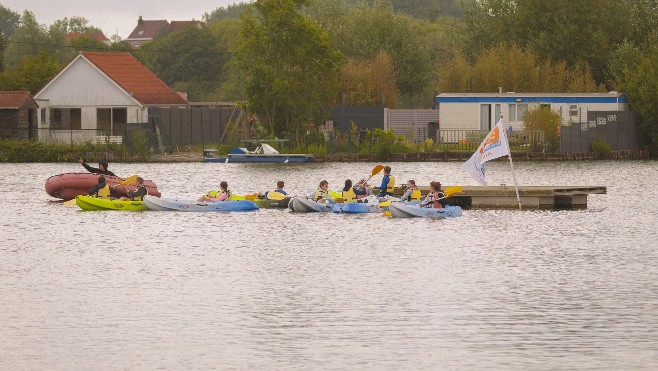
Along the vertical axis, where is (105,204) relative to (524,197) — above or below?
below

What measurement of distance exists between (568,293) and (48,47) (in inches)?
4952

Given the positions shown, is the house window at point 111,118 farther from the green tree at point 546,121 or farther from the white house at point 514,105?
the green tree at point 546,121

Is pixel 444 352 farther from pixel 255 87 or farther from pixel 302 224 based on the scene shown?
pixel 255 87

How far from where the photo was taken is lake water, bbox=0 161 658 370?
74.0 feet

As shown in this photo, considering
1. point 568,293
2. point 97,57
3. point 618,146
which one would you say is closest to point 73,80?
point 97,57

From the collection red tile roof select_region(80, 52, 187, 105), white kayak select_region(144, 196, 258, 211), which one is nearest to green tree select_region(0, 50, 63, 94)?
red tile roof select_region(80, 52, 187, 105)

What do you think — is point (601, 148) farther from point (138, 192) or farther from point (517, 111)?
point (138, 192)

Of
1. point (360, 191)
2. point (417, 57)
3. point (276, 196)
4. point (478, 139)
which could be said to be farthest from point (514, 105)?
point (360, 191)

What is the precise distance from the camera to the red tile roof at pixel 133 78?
86.1m

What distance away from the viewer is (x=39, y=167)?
7625 cm

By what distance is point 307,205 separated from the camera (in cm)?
4634

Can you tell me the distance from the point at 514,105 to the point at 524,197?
3720 centimetres

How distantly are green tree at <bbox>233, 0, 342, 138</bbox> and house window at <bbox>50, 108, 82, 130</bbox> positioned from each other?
38.2ft

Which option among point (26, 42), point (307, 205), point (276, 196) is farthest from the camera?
point (26, 42)
